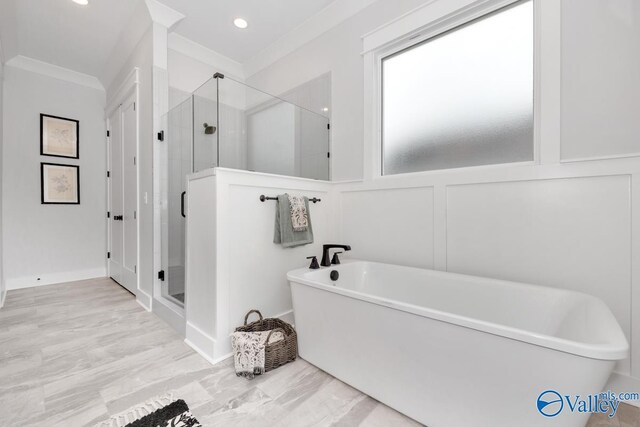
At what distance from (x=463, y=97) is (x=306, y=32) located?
1.82 m

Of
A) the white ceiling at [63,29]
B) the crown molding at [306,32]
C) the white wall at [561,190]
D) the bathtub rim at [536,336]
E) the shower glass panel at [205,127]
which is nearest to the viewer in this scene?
the bathtub rim at [536,336]

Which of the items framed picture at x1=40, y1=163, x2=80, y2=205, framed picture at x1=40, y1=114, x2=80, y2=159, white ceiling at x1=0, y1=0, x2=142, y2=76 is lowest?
framed picture at x1=40, y1=163, x2=80, y2=205

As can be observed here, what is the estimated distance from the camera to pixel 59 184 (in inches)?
141

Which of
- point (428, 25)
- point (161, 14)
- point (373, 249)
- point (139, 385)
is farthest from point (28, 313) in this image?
point (428, 25)

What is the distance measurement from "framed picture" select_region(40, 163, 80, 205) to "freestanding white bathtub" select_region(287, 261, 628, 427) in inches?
153

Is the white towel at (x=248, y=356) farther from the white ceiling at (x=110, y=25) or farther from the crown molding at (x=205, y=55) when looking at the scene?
the crown molding at (x=205, y=55)

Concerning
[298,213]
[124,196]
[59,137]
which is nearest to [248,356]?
[298,213]

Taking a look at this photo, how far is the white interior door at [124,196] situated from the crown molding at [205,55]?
2.68 feet

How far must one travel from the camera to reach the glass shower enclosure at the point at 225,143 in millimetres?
1970

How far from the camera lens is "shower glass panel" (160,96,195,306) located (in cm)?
225

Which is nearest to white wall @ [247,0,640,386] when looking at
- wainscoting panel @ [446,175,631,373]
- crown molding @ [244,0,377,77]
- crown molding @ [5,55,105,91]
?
wainscoting panel @ [446,175,631,373]

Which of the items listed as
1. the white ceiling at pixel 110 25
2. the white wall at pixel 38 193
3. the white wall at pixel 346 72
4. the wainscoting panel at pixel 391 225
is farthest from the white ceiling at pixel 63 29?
the wainscoting panel at pixel 391 225

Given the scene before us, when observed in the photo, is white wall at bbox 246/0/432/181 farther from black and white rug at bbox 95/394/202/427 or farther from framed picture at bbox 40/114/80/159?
framed picture at bbox 40/114/80/159

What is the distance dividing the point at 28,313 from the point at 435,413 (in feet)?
11.5
